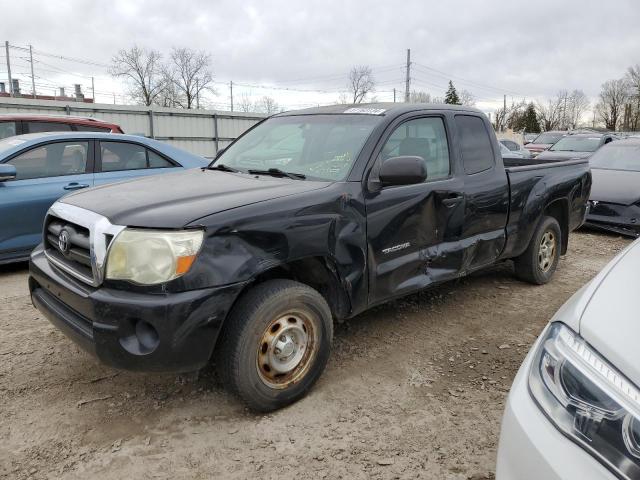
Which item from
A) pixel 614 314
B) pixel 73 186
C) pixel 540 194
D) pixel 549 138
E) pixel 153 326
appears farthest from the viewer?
pixel 549 138

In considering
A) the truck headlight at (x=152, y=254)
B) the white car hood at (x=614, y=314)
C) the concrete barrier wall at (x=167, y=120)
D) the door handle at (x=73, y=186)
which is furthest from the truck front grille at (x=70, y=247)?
the concrete barrier wall at (x=167, y=120)

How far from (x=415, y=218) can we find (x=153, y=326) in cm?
190

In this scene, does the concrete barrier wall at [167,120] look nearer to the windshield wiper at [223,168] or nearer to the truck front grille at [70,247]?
the windshield wiper at [223,168]

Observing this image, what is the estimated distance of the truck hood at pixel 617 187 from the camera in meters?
7.84

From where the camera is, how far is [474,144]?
13.8ft

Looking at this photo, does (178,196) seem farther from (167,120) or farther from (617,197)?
(167,120)

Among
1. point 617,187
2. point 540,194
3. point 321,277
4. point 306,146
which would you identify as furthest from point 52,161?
point 617,187

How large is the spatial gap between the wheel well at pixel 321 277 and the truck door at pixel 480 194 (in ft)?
4.37

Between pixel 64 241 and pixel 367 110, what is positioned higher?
pixel 367 110

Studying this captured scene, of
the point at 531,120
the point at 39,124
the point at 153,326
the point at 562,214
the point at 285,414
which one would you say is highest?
the point at 531,120

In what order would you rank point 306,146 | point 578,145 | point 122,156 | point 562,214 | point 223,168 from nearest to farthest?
point 306,146, point 223,168, point 562,214, point 122,156, point 578,145

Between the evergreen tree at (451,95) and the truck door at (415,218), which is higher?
the evergreen tree at (451,95)

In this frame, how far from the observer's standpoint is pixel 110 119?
1562cm

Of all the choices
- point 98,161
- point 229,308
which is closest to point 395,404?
point 229,308
